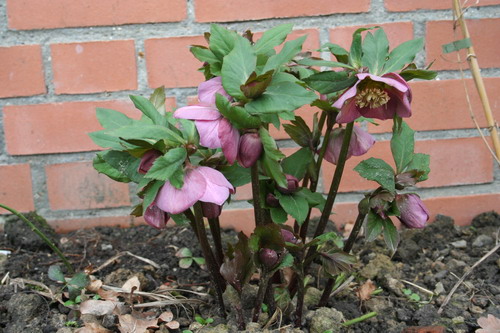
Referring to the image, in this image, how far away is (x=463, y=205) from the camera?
4.01 ft

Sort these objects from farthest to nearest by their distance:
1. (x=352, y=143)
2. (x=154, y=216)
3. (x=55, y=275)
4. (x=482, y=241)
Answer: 1. (x=482, y=241)
2. (x=55, y=275)
3. (x=352, y=143)
4. (x=154, y=216)

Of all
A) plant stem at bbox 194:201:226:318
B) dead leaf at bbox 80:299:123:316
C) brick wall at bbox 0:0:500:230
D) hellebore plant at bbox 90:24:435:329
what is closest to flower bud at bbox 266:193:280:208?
hellebore plant at bbox 90:24:435:329

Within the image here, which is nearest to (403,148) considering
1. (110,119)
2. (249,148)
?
(249,148)

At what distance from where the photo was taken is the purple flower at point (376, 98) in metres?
0.59

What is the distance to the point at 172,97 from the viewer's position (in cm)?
116

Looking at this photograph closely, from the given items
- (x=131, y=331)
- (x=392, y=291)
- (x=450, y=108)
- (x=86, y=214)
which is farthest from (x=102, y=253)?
(x=450, y=108)

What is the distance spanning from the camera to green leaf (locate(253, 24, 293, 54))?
2.11 feet

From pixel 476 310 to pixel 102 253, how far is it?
0.73 meters

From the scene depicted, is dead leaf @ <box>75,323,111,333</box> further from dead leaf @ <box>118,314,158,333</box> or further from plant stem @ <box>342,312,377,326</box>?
plant stem @ <box>342,312,377,326</box>

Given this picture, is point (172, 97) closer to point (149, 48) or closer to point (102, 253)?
point (149, 48)

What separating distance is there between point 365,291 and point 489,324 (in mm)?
210

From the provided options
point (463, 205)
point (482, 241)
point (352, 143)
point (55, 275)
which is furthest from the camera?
point (463, 205)

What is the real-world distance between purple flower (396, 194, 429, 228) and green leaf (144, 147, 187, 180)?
1.04 feet

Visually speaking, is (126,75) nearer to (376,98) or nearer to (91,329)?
(91,329)
